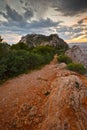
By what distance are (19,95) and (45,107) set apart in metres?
2.72

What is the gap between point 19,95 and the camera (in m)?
14.7

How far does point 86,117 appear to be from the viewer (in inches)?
449

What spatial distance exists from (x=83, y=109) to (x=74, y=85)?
2.29 m

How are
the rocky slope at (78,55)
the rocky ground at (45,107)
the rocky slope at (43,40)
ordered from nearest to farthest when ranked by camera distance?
1. the rocky ground at (45,107)
2. the rocky slope at (78,55)
3. the rocky slope at (43,40)

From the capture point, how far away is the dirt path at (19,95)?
1238 centimetres

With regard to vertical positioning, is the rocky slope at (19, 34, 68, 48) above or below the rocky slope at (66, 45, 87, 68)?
above

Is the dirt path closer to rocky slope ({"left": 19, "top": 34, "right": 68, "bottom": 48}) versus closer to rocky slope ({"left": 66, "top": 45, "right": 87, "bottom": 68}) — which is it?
rocky slope ({"left": 66, "top": 45, "right": 87, "bottom": 68})

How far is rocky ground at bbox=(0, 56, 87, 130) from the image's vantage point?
11.1 meters

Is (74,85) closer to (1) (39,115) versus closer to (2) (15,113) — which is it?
(1) (39,115)

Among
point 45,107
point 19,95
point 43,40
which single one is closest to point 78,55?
point 19,95

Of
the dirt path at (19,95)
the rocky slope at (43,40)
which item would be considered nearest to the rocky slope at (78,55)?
the dirt path at (19,95)

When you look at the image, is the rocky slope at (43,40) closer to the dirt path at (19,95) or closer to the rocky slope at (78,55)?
the rocky slope at (78,55)

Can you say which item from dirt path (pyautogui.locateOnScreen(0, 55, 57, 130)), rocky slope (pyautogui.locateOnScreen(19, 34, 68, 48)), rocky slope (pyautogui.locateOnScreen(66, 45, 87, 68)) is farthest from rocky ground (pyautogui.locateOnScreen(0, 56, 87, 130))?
rocky slope (pyautogui.locateOnScreen(19, 34, 68, 48))

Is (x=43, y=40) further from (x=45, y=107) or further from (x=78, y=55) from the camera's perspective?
(x=45, y=107)
